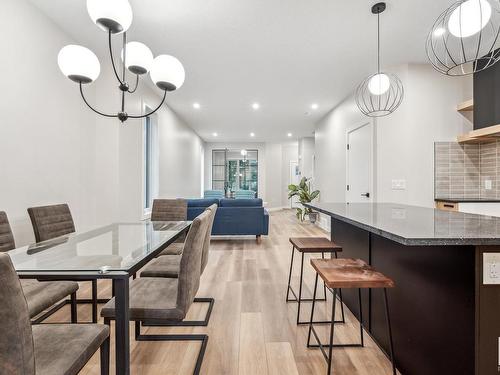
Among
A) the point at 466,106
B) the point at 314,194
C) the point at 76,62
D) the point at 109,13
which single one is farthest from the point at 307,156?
the point at 109,13

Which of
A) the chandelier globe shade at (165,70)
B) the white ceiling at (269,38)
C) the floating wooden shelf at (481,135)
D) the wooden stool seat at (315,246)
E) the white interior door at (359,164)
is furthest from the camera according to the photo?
the white interior door at (359,164)

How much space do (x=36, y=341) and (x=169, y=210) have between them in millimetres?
2238

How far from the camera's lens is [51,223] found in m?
2.25

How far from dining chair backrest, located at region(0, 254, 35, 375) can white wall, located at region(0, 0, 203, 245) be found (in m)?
1.95

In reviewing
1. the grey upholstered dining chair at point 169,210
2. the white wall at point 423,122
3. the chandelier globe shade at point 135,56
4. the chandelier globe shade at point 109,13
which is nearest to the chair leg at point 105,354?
the chandelier globe shade at point 109,13

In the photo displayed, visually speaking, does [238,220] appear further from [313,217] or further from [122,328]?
[122,328]

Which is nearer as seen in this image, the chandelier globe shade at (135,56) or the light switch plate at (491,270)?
the light switch plate at (491,270)

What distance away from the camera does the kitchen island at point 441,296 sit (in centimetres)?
114

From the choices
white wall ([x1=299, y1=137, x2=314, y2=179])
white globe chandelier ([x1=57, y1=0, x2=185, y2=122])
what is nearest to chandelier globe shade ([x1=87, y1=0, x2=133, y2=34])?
white globe chandelier ([x1=57, y1=0, x2=185, y2=122])

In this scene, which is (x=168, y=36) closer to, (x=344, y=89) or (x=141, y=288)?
(x=141, y=288)

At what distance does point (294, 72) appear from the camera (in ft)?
13.1

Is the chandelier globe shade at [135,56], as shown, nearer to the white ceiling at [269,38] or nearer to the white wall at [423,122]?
the white ceiling at [269,38]

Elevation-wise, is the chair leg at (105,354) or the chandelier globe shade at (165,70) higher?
the chandelier globe shade at (165,70)

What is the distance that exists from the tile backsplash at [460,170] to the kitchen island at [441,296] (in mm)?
2476
